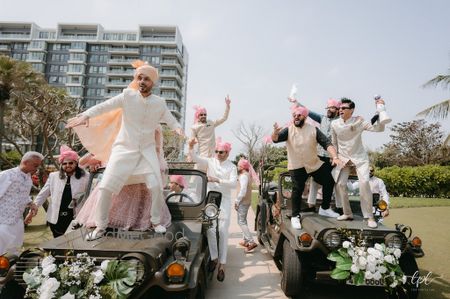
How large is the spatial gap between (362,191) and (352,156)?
0.53 metres

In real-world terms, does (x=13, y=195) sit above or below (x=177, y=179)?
below

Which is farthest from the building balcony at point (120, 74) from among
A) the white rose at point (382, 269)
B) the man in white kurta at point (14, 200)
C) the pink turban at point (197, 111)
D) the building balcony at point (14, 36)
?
the white rose at point (382, 269)

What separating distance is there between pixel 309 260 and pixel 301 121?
2.04m

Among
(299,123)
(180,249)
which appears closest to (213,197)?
(299,123)

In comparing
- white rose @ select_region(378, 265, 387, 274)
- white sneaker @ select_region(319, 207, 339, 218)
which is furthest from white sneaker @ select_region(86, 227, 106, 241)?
white sneaker @ select_region(319, 207, 339, 218)

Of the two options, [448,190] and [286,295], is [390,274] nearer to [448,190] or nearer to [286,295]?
[286,295]

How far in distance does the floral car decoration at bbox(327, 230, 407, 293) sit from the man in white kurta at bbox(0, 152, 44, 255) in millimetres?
3958

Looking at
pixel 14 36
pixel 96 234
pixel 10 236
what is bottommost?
pixel 10 236

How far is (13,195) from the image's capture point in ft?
14.6

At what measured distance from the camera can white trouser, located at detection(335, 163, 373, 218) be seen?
4742mm

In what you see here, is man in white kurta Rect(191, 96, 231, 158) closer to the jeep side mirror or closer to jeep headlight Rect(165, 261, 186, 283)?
the jeep side mirror

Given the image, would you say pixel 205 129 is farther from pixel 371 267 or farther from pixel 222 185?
pixel 371 267

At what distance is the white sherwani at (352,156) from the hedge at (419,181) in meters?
16.9

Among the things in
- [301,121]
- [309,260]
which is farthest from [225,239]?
[301,121]
